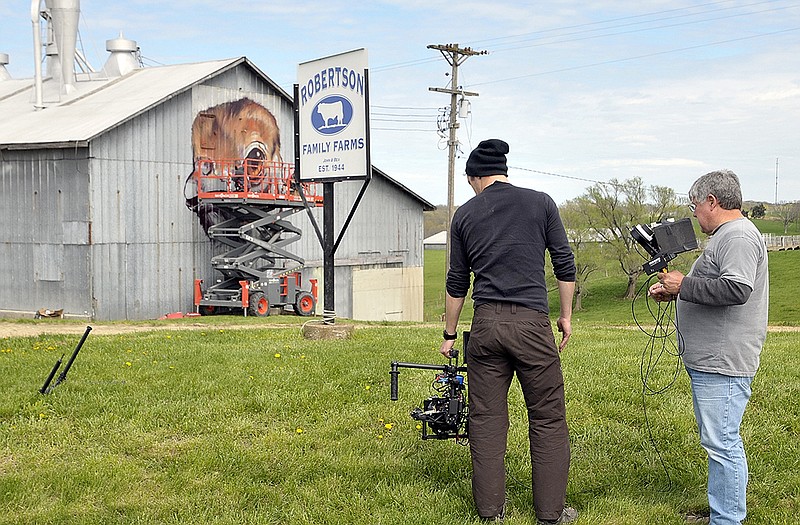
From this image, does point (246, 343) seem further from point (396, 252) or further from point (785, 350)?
point (396, 252)

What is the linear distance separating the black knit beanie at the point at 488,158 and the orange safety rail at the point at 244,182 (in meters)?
19.5

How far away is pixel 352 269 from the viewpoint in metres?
31.1

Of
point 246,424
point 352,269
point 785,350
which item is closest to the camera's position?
point 246,424

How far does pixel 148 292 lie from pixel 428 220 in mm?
93780

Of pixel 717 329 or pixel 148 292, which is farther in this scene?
pixel 148 292

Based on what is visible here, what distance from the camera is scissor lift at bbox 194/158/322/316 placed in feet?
81.7

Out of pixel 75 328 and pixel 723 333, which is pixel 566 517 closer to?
pixel 723 333

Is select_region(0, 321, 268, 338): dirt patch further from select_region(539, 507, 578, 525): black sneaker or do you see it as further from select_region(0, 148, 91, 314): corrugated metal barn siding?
select_region(539, 507, 578, 525): black sneaker

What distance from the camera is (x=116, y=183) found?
75.5 feet

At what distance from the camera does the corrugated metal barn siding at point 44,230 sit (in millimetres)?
22438

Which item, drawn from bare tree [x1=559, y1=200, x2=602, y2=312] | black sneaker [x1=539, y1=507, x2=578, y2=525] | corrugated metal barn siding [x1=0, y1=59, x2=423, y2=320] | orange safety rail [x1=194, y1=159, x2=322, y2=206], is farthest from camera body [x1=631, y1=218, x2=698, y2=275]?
bare tree [x1=559, y1=200, x2=602, y2=312]

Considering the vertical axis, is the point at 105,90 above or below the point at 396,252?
above

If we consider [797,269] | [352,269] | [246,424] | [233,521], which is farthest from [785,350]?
[797,269]

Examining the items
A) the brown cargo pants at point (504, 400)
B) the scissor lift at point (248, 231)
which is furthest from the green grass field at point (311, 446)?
Result: the scissor lift at point (248, 231)
